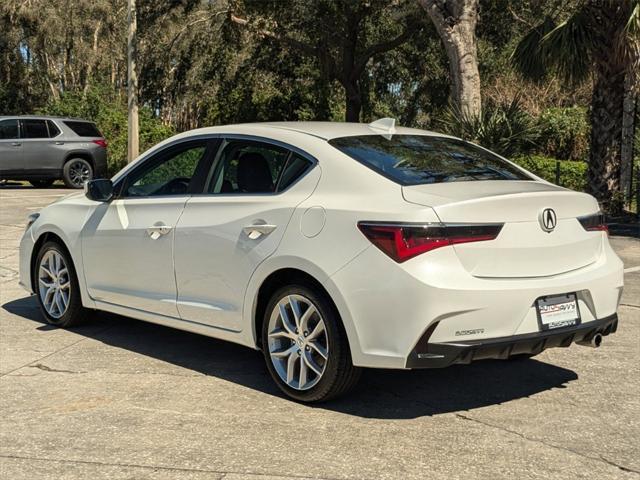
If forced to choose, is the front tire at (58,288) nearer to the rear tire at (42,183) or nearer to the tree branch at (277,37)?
the rear tire at (42,183)

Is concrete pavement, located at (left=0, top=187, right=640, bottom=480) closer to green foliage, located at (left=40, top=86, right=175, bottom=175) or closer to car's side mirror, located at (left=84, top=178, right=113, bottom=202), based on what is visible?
car's side mirror, located at (left=84, top=178, right=113, bottom=202)

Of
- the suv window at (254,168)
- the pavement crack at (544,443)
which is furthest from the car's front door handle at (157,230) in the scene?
the pavement crack at (544,443)

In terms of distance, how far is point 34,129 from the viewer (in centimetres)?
2089

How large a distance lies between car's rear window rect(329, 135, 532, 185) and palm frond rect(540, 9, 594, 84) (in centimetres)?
951

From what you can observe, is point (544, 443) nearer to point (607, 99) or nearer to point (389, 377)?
point (389, 377)

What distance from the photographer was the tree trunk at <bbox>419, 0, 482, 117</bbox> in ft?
51.4

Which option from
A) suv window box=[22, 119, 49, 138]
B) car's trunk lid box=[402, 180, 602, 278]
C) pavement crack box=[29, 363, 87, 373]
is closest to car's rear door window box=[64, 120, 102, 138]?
suv window box=[22, 119, 49, 138]

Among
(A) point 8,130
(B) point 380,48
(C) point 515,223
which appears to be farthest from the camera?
Result: (B) point 380,48

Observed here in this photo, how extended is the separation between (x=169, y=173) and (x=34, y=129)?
16204mm

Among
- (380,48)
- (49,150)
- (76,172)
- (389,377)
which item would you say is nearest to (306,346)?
(389,377)

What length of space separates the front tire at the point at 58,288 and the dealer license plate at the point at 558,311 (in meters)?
3.71

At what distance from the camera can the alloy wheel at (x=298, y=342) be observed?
15.5 ft

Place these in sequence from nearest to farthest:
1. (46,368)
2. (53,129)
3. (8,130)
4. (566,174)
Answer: (46,368) → (566,174) → (8,130) → (53,129)

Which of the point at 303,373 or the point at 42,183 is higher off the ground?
the point at 42,183
